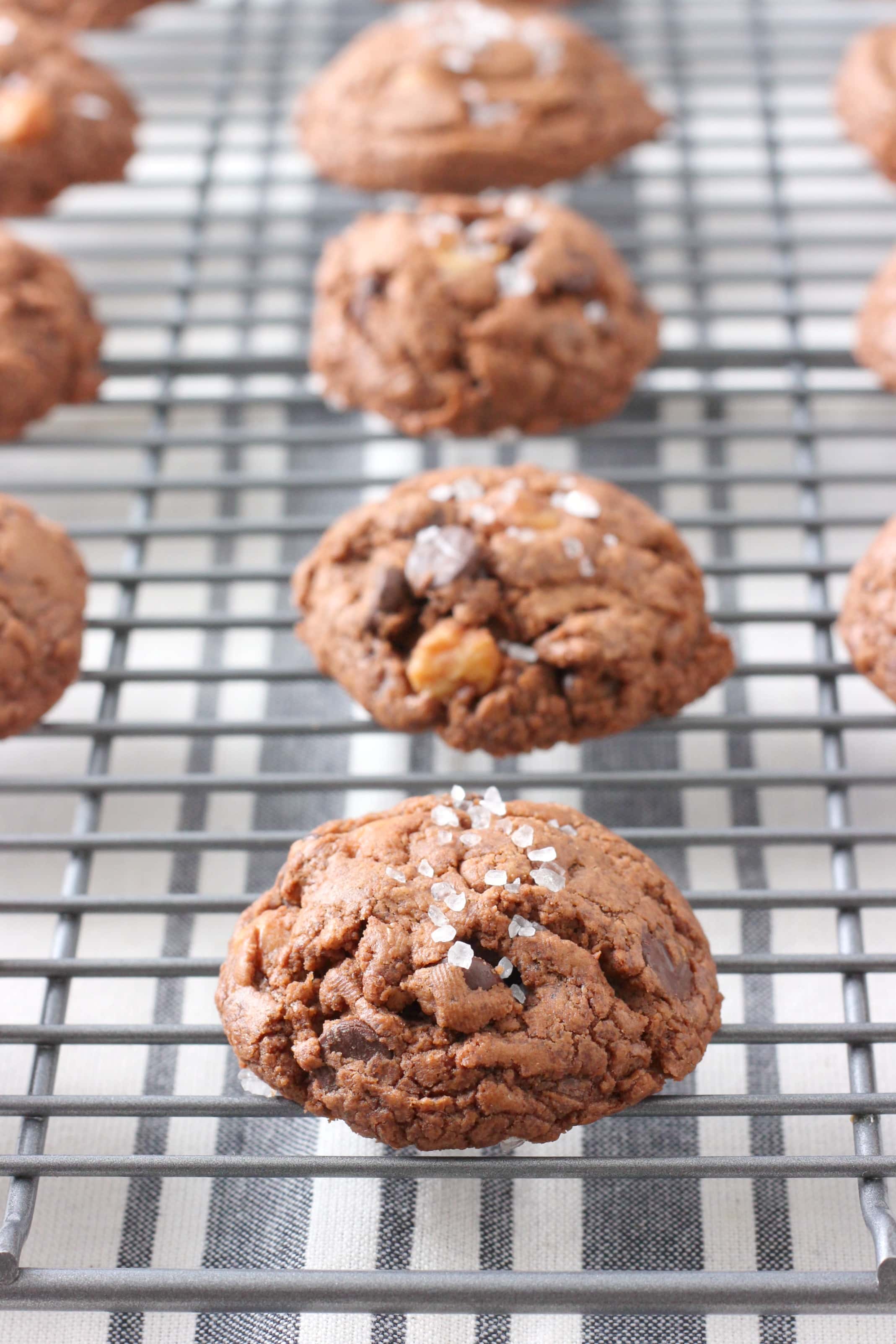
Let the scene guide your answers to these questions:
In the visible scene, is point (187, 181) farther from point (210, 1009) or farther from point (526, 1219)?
point (526, 1219)

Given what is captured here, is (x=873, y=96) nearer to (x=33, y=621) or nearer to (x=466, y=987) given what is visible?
(x=33, y=621)

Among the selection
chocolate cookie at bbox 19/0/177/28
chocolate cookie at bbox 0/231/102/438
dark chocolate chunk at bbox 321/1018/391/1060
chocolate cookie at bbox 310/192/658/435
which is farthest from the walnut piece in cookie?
chocolate cookie at bbox 19/0/177/28

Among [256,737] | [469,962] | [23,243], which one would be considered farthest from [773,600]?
[23,243]

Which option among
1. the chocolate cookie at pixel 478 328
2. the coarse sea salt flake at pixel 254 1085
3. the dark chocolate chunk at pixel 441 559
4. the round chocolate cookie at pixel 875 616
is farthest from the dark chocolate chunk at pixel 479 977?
the chocolate cookie at pixel 478 328

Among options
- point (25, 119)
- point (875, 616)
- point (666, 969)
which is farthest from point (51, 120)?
point (666, 969)

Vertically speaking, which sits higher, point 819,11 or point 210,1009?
point 819,11
